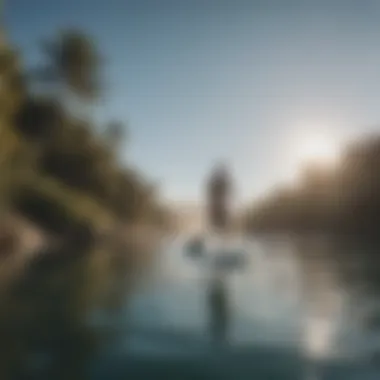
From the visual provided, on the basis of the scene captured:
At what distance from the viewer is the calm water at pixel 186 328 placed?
2.17 metres

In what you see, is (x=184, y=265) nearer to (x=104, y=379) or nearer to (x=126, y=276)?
(x=126, y=276)

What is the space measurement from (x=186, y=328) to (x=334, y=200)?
2.29 meters

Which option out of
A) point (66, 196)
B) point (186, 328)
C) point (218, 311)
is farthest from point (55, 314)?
point (66, 196)

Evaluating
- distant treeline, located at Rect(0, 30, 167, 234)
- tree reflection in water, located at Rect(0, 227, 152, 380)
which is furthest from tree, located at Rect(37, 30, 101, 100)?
tree reflection in water, located at Rect(0, 227, 152, 380)

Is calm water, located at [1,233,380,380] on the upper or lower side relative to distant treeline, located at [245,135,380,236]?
lower

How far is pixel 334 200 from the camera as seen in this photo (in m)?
4.79

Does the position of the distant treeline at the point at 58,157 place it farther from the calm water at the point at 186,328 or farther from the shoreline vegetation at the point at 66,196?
the calm water at the point at 186,328

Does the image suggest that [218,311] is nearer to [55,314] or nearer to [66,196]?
[55,314]

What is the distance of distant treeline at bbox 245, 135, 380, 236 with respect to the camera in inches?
162

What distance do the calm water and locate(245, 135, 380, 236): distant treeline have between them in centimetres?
41

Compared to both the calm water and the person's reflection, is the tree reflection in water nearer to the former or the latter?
the calm water

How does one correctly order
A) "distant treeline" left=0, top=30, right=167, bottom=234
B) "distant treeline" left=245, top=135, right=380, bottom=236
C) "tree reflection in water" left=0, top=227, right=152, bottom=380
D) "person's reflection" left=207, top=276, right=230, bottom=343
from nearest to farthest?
"tree reflection in water" left=0, top=227, right=152, bottom=380
"person's reflection" left=207, top=276, right=230, bottom=343
"distant treeline" left=245, top=135, right=380, bottom=236
"distant treeline" left=0, top=30, right=167, bottom=234

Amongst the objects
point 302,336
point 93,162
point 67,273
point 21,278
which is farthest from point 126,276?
point 302,336

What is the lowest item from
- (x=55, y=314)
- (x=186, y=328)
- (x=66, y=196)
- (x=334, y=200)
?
(x=186, y=328)
